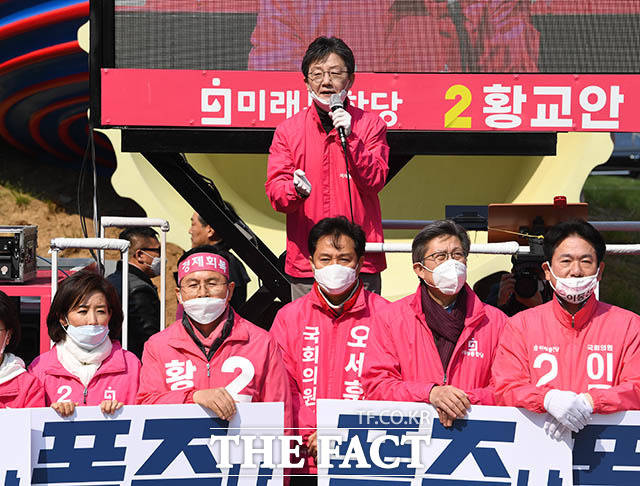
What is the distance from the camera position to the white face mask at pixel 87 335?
409 centimetres

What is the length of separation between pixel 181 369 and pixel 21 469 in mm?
749

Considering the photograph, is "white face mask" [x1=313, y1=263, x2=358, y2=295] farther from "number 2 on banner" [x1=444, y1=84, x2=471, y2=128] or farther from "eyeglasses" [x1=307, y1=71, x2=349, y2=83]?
"number 2 on banner" [x1=444, y1=84, x2=471, y2=128]

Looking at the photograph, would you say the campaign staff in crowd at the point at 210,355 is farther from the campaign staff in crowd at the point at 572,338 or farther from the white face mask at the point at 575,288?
the white face mask at the point at 575,288

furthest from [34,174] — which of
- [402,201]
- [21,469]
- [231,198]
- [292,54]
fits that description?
[21,469]

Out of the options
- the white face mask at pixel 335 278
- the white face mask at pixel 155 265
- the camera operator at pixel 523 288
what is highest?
the white face mask at pixel 155 265

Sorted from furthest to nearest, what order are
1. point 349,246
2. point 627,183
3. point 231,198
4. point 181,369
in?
point 627,183, point 231,198, point 349,246, point 181,369

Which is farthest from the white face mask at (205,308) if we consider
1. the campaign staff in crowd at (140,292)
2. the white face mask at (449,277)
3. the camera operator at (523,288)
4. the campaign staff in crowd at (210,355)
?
the camera operator at (523,288)

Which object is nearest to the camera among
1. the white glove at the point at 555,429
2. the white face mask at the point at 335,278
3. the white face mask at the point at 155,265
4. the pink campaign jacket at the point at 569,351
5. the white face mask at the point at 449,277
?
the white glove at the point at 555,429

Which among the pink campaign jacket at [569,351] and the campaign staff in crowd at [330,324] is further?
the campaign staff in crowd at [330,324]

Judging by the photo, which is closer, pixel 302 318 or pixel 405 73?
pixel 302 318

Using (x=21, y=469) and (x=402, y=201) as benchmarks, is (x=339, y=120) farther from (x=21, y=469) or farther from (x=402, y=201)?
(x=402, y=201)

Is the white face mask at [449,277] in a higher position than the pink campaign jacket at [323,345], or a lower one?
higher

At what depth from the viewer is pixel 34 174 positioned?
1273 cm

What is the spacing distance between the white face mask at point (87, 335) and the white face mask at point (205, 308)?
44cm
